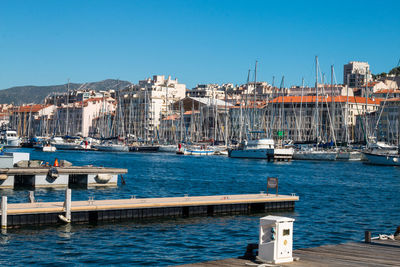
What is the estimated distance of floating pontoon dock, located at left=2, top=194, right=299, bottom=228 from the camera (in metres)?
26.7

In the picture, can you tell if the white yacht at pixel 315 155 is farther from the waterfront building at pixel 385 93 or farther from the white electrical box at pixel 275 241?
the white electrical box at pixel 275 241

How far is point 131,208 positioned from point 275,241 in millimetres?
14008

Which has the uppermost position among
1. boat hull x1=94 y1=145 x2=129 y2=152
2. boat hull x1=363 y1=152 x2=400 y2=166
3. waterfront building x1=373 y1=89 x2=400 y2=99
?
waterfront building x1=373 y1=89 x2=400 y2=99

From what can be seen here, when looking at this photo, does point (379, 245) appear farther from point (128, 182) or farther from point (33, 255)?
point (128, 182)

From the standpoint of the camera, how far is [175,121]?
7407 inches

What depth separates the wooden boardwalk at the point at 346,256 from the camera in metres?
16.1

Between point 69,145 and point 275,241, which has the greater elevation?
point 69,145

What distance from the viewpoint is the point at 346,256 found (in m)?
17.2

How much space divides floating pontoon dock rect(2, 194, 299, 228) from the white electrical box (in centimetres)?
1232

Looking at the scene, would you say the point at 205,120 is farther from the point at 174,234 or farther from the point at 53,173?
the point at 174,234

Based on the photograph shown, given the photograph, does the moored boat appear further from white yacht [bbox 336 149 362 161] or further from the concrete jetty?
the concrete jetty

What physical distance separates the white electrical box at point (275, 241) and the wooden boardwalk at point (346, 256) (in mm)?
289

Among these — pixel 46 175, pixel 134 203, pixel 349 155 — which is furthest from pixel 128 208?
pixel 349 155

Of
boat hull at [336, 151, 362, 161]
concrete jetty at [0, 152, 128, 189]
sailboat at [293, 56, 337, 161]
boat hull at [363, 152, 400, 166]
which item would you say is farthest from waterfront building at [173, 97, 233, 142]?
concrete jetty at [0, 152, 128, 189]
